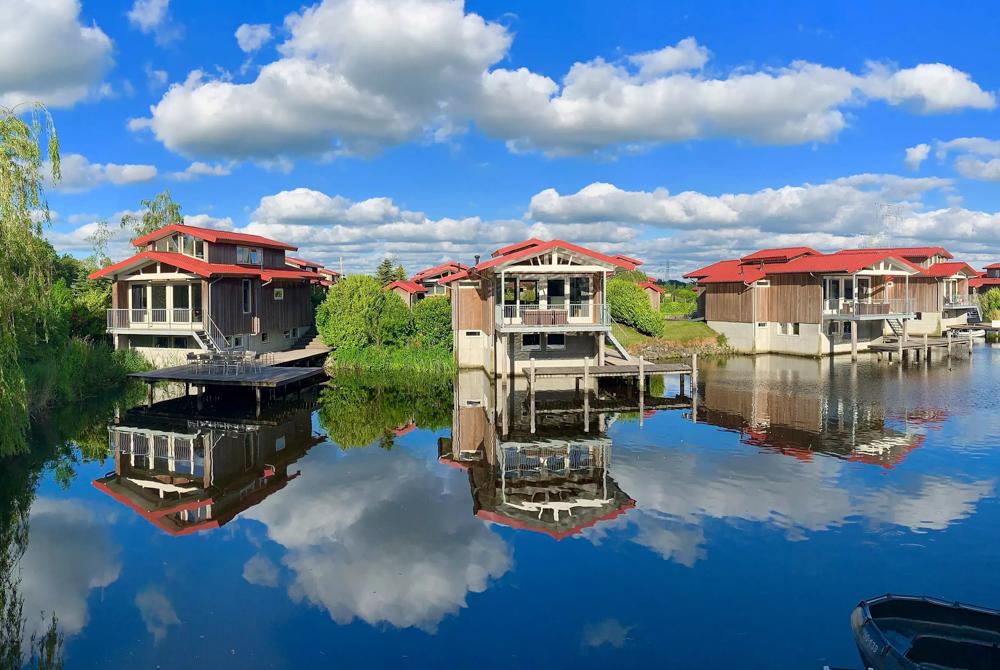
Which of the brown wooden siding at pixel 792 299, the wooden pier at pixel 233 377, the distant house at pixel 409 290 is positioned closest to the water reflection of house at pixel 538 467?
the wooden pier at pixel 233 377

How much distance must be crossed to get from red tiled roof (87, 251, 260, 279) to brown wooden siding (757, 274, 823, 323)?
33531mm

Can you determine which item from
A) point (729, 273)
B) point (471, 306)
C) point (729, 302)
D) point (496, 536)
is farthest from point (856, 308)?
point (496, 536)

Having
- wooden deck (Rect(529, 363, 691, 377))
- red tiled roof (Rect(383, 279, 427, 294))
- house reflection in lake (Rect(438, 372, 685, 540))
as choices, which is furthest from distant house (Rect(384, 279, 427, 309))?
wooden deck (Rect(529, 363, 691, 377))

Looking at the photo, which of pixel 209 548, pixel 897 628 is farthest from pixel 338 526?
pixel 897 628

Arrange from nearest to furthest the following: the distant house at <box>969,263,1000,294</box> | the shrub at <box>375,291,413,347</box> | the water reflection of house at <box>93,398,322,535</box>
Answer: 1. the water reflection of house at <box>93,398,322,535</box>
2. the shrub at <box>375,291,413,347</box>
3. the distant house at <box>969,263,1000,294</box>

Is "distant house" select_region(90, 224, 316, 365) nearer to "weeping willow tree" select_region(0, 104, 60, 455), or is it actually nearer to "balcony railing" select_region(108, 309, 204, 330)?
"balcony railing" select_region(108, 309, 204, 330)

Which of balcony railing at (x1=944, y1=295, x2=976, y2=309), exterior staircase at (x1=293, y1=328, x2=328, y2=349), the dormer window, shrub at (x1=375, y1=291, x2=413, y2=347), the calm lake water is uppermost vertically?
the dormer window

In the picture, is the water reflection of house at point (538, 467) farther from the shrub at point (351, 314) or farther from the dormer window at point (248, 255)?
the dormer window at point (248, 255)

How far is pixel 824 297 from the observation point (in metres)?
42.7

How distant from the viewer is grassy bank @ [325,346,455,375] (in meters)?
37.6

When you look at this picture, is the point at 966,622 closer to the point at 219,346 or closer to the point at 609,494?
the point at 609,494

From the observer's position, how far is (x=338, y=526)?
14766 millimetres

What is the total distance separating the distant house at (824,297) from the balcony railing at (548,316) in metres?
19.3

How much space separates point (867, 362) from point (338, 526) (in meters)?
36.4
